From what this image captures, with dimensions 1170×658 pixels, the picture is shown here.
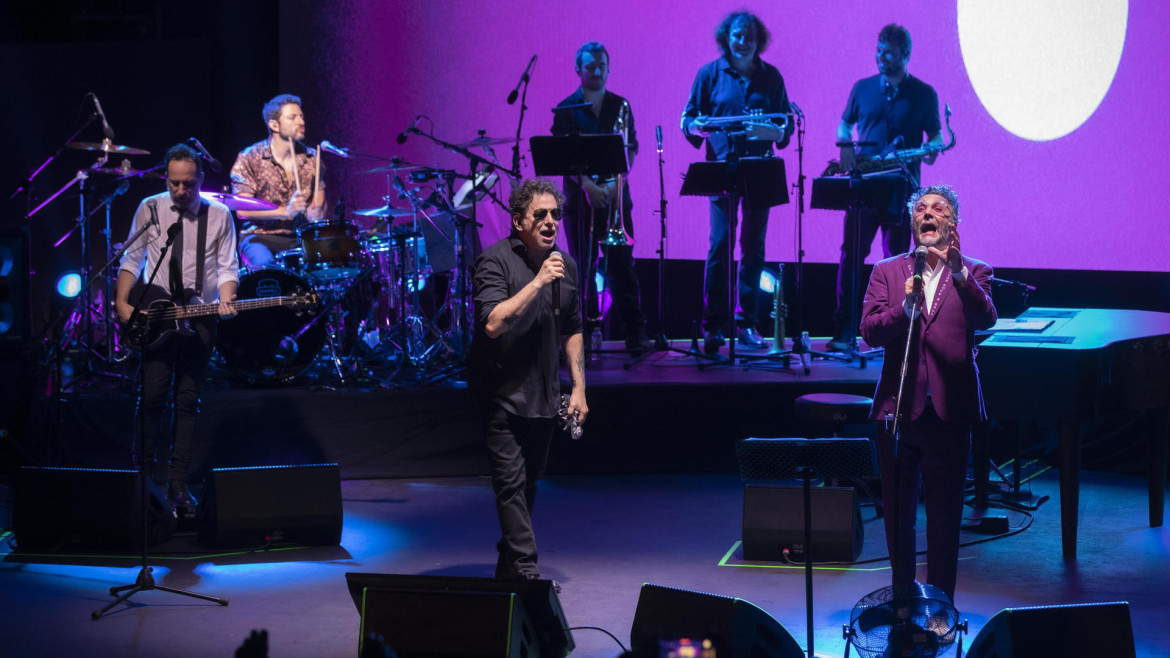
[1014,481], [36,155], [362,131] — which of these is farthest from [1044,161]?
[36,155]

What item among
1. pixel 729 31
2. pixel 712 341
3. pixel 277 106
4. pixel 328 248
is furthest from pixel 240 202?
pixel 729 31

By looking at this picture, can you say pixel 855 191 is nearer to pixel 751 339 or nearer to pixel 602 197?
pixel 751 339

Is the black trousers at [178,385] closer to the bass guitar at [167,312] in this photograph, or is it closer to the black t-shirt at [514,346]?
the bass guitar at [167,312]

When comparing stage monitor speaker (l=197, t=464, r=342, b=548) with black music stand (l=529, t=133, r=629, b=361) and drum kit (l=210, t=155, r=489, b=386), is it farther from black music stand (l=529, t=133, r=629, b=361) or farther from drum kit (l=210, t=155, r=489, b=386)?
black music stand (l=529, t=133, r=629, b=361)

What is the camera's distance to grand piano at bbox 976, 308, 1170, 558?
5.78 m

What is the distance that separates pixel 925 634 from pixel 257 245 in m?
6.16

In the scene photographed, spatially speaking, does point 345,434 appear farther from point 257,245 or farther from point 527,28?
point 527,28

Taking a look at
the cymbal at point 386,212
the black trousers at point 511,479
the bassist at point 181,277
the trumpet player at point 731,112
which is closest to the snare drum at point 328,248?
the cymbal at point 386,212

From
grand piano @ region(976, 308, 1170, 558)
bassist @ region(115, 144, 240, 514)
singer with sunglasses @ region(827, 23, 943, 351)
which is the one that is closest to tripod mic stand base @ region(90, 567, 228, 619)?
bassist @ region(115, 144, 240, 514)

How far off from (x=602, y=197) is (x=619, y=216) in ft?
0.80

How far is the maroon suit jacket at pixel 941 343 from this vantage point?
4617mm

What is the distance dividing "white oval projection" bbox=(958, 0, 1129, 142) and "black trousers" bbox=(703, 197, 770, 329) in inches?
94.2

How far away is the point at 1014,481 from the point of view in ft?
24.8

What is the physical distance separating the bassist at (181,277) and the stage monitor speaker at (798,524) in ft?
10.3
